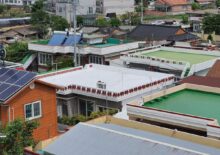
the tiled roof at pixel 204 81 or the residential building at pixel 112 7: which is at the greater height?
the residential building at pixel 112 7

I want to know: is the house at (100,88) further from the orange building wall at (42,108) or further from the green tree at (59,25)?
the green tree at (59,25)

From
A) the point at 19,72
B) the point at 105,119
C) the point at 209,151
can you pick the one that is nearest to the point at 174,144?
the point at 209,151

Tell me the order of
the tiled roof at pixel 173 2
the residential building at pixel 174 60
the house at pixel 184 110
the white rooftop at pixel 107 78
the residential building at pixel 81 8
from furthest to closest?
the tiled roof at pixel 173 2
the residential building at pixel 81 8
the residential building at pixel 174 60
the white rooftop at pixel 107 78
the house at pixel 184 110

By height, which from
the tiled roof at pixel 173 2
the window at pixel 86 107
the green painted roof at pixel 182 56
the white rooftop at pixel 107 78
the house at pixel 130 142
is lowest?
the window at pixel 86 107

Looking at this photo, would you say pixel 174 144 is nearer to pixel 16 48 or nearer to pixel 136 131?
pixel 136 131

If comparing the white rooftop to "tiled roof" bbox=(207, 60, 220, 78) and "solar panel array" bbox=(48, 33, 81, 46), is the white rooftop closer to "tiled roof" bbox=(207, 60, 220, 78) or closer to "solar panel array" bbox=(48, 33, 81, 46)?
"tiled roof" bbox=(207, 60, 220, 78)

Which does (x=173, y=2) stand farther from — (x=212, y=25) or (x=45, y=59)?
(x=45, y=59)

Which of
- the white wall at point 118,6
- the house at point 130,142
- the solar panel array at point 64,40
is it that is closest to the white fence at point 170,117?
the house at point 130,142
